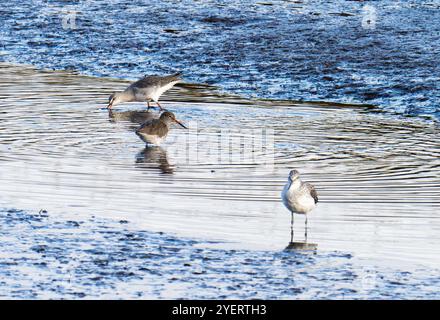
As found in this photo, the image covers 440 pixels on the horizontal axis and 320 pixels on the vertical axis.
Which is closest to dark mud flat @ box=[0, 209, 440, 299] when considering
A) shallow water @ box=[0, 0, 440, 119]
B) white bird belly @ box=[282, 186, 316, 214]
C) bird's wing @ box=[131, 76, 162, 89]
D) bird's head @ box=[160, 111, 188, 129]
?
white bird belly @ box=[282, 186, 316, 214]

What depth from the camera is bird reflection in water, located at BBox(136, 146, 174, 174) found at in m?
13.8

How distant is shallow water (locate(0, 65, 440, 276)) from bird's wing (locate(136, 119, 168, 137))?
0.89 feet

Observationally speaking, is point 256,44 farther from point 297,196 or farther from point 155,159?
point 297,196

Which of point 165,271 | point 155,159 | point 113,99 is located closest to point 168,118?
point 155,159

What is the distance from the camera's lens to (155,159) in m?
14.4

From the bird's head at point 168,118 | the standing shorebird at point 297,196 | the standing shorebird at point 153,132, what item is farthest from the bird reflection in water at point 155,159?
the standing shorebird at point 297,196

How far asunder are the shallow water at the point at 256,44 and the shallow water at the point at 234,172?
1540mm

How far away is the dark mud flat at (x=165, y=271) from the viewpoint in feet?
28.7

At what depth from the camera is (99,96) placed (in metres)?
19.9

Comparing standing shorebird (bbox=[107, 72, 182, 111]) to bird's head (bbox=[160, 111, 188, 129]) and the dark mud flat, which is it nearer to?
bird's head (bbox=[160, 111, 188, 129])

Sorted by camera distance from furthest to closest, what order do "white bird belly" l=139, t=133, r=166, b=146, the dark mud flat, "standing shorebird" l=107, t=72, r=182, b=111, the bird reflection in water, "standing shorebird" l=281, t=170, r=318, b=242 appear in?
"standing shorebird" l=107, t=72, r=182, b=111 → "white bird belly" l=139, t=133, r=166, b=146 → the bird reflection in water → "standing shorebird" l=281, t=170, r=318, b=242 → the dark mud flat

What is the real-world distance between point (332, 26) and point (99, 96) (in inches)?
278

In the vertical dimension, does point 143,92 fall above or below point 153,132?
above

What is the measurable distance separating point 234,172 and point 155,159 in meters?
1.47
